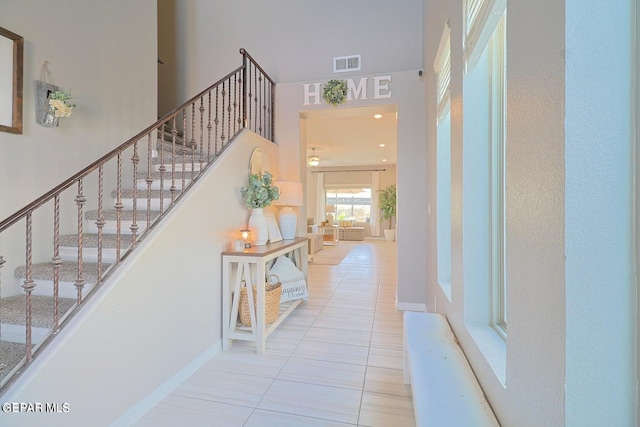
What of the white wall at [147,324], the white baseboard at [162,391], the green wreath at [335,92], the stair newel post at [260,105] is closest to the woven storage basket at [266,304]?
the white wall at [147,324]

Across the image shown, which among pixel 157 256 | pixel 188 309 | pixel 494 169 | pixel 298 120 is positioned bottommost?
pixel 188 309

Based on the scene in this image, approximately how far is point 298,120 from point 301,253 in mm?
1789

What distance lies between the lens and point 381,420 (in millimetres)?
1709

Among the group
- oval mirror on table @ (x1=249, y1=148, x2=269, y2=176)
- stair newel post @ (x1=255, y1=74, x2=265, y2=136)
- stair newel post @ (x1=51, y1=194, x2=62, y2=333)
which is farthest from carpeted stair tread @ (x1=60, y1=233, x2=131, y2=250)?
stair newel post @ (x1=255, y1=74, x2=265, y2=136)

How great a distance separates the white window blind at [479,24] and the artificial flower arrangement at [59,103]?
2.93m

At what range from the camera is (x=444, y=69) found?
2.07 meters

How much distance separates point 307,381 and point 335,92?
3.22 metres

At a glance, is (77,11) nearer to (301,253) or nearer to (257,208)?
(257,208)

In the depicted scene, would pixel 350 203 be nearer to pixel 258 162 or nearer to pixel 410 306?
pixel 410 306

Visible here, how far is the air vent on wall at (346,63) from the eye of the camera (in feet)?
12.8

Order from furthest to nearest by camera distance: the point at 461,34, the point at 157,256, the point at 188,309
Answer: the point at 188,309 → the point at 157,256 → the point at 461,34

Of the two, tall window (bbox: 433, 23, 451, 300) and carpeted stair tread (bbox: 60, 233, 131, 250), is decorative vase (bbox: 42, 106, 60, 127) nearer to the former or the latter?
carpeted stair tread (bbox: 60, 233, 131, 250)

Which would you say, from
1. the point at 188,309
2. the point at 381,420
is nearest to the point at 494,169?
the point at 381,420

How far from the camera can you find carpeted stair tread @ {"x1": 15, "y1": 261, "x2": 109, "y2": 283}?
1.94 metres
